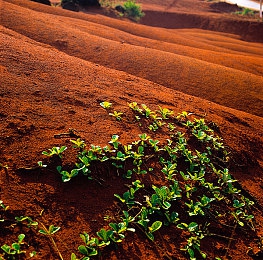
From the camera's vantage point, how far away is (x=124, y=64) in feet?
17.9

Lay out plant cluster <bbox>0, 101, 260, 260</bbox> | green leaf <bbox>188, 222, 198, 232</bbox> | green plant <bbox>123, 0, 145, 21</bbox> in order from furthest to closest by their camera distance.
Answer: green plant <bbox>123, 0, 145, 21</bbox>
green leaf <bbox>188, 222, 198, 232</bbox>
plant cluster <bbox>0, 101, 260, 260</bbox>

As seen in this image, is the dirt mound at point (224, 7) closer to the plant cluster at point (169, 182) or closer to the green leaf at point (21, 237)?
the plant cluster at point (169, 182)

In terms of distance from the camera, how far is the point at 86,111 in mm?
2957

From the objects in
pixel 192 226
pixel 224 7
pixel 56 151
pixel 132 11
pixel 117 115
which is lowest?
pixel 192 226

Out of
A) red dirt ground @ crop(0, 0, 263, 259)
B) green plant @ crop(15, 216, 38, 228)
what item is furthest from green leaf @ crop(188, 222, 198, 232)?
green plant @ crop(15, 216, 38, 228)

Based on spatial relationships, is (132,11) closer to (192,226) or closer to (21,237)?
(192,226)

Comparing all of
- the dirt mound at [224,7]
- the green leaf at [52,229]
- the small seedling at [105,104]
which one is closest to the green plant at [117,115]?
the small seedling at [105,104]

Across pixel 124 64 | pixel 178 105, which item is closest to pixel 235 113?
pixel 178 105

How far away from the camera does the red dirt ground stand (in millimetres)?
1910

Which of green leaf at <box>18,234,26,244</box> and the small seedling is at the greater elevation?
the small seedling

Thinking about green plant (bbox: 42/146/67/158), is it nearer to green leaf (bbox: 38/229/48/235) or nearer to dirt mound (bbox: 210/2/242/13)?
green leaf (bbox: 38/229/48/235)

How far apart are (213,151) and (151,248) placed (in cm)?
146

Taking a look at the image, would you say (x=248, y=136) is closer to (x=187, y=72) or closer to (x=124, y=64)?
(x=187, y=72)

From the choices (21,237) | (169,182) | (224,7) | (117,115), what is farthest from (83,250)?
(224,7)
